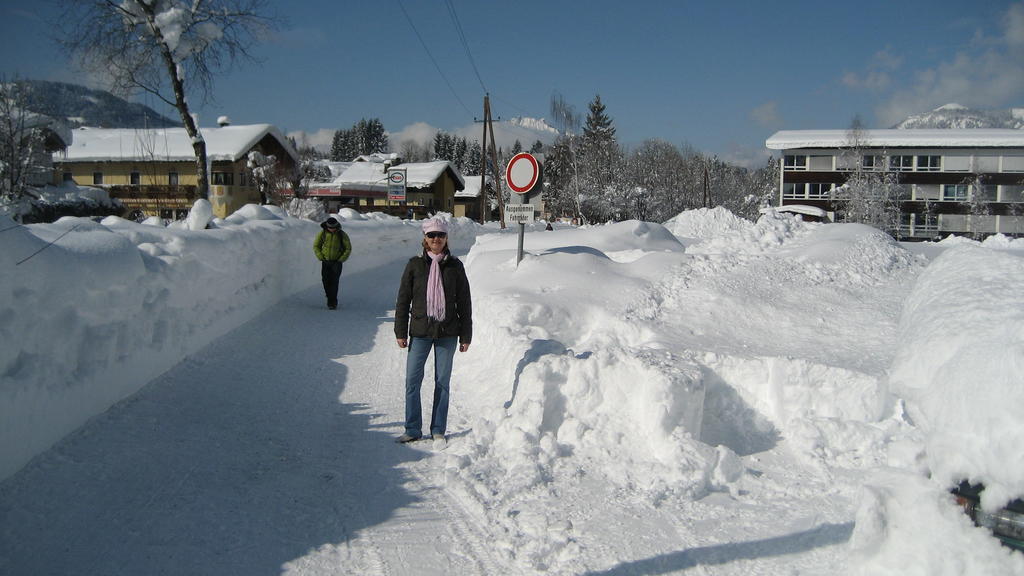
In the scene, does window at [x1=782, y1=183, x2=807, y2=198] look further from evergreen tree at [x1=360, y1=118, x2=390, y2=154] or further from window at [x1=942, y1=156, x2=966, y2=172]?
evergreen tree at [x1=360, y1=118, x2=390, y2=154]

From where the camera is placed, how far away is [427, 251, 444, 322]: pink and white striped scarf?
17.5ft

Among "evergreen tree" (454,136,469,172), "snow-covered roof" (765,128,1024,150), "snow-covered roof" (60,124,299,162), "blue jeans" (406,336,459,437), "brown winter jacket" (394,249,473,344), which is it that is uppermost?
"evergreen tree" (454,136,469,172)

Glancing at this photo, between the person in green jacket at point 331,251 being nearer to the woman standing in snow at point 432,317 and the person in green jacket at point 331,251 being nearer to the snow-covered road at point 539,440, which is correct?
the snow-covered road at point 539,440

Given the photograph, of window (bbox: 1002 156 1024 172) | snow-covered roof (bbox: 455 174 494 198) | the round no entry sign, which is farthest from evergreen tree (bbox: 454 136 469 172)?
the round no entry sign

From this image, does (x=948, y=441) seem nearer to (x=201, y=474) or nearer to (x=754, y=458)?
(x=754, y=458)

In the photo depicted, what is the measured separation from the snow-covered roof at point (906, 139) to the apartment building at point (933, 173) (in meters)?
0.07

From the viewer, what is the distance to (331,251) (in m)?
11.5

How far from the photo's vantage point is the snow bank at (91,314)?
4.13 metres

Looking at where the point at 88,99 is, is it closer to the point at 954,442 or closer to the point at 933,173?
the point at 954,442

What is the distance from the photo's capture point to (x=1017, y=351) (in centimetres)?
236

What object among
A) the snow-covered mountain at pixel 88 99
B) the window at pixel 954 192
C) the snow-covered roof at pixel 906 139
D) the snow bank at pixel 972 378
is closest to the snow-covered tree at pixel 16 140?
the snow-covered mountain at pixel 88 99

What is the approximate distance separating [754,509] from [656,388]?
115 centimetres

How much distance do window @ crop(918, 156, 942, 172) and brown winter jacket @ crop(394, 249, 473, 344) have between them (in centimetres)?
6200

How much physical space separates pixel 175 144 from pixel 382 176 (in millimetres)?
19939
